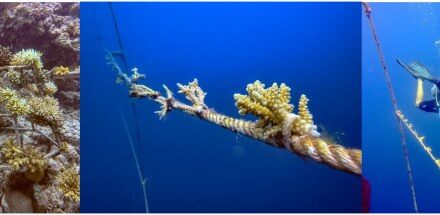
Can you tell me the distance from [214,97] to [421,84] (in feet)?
4.44

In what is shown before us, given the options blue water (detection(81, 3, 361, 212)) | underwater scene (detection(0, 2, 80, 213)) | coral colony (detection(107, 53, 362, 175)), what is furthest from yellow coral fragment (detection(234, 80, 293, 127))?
underwater scene (detection(0, 2, 80, 213))

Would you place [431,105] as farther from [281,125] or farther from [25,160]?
[25,160]

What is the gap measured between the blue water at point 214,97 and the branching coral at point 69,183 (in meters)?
0.06

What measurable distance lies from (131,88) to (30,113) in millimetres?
754

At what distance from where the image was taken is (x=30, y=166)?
306 centimetres

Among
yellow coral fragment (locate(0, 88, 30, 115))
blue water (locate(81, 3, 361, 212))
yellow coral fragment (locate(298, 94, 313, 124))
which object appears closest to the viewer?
yellow coral fragment (locate(298, 94, 313, 124))

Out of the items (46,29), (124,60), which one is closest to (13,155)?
(46,29)

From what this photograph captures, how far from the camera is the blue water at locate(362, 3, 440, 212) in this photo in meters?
2.82

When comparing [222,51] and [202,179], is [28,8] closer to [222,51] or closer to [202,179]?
[222,51]

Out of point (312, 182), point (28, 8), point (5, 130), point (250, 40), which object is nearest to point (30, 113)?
point (5, 130)

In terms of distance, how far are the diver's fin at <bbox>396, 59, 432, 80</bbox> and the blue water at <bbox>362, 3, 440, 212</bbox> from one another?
0.03m

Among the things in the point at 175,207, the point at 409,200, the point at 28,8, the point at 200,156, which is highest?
the point at 28,8

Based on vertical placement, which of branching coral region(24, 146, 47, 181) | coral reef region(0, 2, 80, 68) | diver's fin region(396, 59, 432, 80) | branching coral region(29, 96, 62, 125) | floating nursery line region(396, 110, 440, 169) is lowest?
floating nursery line region(396, 110, 440, 169)

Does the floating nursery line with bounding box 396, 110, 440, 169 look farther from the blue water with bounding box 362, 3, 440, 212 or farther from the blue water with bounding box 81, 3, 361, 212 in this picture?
the blue water with bounding box 81, 3, 361, 212
